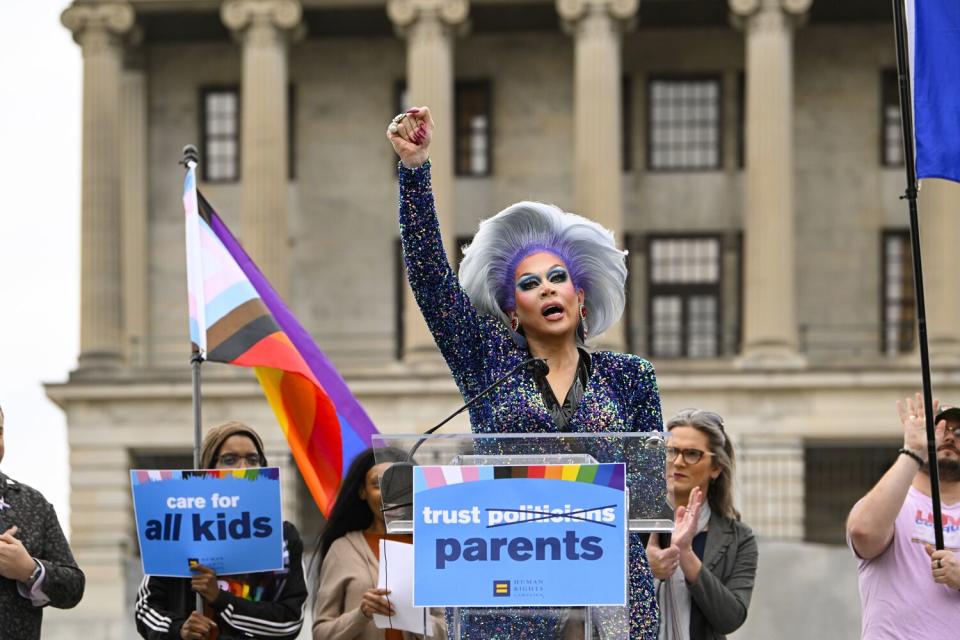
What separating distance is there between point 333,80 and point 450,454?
39.1 metres

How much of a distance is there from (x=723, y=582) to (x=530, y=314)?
2.80 metres

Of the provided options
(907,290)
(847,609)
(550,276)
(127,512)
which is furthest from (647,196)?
(550,276)

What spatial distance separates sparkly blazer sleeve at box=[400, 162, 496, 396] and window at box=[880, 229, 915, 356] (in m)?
36.4

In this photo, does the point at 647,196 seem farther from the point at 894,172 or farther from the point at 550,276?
the point at 550,276

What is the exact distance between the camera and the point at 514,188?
45375 mm

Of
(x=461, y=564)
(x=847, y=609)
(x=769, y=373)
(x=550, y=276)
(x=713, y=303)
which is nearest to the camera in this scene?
(x=461, y=564)

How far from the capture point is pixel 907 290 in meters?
44.1

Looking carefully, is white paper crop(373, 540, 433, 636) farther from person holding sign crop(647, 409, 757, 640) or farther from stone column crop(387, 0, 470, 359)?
stone column crop(387, 0, 470, 359)

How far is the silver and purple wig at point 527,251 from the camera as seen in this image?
7.80 metres

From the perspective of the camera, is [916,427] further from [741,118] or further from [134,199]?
[134,199]

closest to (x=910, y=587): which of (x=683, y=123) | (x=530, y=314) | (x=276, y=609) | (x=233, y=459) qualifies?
(x=530, y=314)

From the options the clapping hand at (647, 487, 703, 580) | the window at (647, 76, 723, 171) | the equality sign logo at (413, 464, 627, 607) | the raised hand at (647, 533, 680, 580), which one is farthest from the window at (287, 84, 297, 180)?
the equality sign logo at (413, 464, 627, 607)

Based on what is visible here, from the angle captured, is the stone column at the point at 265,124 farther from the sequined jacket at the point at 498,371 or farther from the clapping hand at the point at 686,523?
the sequined jacket at the point at 498,371

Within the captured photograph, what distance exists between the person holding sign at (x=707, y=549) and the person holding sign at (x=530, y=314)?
73.2 inches
